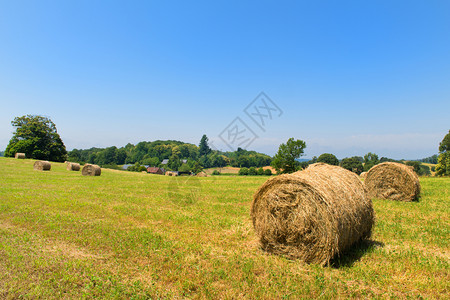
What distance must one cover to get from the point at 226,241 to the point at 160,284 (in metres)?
2.65

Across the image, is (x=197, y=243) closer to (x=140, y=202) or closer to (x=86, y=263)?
(x=86, y=263)

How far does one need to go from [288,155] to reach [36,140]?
59.6 meters

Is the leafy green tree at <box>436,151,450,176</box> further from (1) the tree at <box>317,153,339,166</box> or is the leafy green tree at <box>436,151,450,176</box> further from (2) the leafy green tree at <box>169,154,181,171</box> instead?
(2) the leafy green tree at <box>169,154,181,171</box>

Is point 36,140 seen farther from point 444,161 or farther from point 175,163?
point 444,161

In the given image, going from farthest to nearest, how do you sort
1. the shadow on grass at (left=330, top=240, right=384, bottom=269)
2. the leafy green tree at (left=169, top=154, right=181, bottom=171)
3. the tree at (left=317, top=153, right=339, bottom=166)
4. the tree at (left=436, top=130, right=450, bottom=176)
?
the leafy green tree at (left=169, top=154, right=181, bottom=171), the tree at (left=317, top=153, right=339, bottom=166), the tree at (left=436, top=130, right=450, bottom=176), the shadow on grass at (left=330, top=240, right=384, bottom=269)

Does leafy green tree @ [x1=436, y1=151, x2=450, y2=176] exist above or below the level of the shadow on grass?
above

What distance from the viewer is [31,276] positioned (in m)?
4.89

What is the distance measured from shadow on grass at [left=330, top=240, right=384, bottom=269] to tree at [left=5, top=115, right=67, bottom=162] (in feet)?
230

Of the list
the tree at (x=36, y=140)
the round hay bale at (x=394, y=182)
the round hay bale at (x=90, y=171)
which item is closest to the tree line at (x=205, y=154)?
the tree at (x=36, y=140)

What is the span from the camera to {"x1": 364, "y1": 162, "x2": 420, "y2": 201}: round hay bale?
12.9 metres

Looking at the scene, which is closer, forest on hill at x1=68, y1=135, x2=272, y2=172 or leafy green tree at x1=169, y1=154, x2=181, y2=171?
forest on hill at x1=68, y1=135, x2=272, y2=172

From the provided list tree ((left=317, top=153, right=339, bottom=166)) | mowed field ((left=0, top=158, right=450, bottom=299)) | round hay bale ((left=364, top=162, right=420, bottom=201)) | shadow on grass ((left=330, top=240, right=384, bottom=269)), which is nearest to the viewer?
mowed field ((left=0, top=158, right=450, bottom=299))

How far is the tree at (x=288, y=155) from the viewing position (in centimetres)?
4488

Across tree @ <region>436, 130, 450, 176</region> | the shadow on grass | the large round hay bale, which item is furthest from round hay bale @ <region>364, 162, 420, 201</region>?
tree @ <region>436, 130, 450, 176</region>
